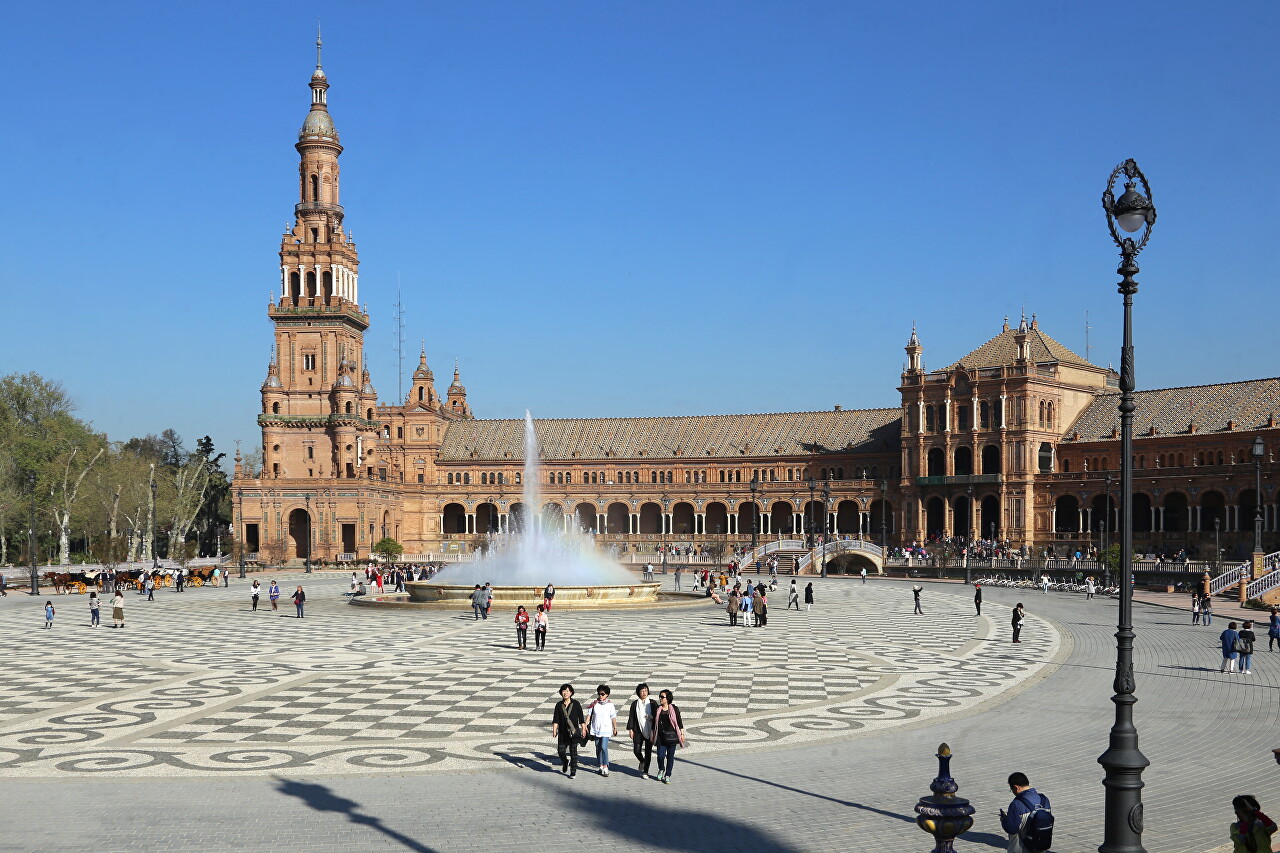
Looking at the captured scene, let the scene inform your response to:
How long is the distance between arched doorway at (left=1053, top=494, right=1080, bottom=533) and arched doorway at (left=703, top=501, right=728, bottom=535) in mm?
33825

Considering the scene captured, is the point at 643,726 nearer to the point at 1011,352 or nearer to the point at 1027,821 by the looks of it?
the point at 1027,821

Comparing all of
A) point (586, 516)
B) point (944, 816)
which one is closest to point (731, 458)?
point (586, 516)

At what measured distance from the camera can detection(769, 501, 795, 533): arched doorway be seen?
115250 mm

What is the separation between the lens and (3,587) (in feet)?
201

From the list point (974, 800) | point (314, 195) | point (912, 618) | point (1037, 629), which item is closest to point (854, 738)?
point (974, 800)

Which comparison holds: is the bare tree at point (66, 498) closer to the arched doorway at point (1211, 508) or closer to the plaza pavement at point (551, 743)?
the plaza pavement at point (551, 743)

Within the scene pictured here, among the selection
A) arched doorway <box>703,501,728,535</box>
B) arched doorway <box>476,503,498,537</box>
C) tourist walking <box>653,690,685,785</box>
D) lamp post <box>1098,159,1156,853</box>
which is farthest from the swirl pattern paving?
arched doorway <box>476,503,498,537</box>

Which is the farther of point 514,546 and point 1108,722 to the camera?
point 514,546

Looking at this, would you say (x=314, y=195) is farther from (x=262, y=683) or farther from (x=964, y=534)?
(x=262, y=683)

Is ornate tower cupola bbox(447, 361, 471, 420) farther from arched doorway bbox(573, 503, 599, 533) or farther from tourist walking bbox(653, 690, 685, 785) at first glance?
tourist walking bbox(653, 690, 685, 785)

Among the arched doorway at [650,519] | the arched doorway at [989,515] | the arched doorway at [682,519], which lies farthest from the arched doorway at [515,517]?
the arched doorway at [989,515]

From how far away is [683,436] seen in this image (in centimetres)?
12150

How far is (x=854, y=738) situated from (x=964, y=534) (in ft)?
265

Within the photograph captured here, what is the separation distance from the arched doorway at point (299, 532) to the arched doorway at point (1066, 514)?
61870mm
